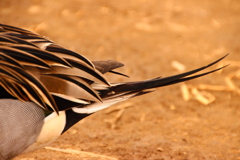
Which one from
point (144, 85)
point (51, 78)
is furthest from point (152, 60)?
point (51, 78)

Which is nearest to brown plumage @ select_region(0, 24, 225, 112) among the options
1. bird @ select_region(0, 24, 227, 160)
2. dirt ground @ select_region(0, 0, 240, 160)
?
bird @ select_region(0, 24, 227, 160)

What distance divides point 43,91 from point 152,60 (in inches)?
102

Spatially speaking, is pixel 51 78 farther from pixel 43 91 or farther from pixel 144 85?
pixel 144 85

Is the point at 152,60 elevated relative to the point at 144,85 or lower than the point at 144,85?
elevated

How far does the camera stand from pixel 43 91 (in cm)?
205

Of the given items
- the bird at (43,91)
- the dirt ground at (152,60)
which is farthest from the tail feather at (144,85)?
the dirt ground at (152,60)

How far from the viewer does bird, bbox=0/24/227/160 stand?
2.04 meters

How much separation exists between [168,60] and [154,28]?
690mm

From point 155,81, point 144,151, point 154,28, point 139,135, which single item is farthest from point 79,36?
point 155,81

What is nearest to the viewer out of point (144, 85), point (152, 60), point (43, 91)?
point (43, 91)

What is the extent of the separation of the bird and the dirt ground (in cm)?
77

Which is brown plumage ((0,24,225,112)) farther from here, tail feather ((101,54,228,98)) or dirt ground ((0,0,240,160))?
dirt ground ((0,0,240,160))

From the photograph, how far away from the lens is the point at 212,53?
4738 millimetres

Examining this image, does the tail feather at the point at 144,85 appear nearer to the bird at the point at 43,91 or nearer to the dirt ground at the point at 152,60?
the bird at the point at 43,91
